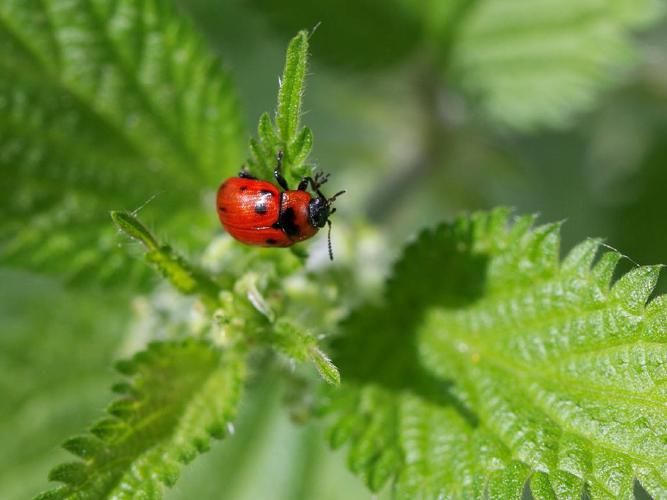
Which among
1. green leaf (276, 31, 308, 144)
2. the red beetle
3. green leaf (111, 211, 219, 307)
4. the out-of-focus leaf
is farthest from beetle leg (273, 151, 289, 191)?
the out-of-focus leaf

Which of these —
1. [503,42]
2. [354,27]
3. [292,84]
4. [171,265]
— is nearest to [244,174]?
[171,265]

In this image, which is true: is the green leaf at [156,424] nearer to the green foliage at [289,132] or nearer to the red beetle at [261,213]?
the red beetle at [261,213]

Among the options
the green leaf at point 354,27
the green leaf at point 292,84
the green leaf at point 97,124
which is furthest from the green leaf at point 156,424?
the green leaf at point 354,27

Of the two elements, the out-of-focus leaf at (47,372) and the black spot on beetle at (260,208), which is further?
the out-of-focus leaf at (47,372)

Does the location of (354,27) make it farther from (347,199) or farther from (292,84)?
(292,84)

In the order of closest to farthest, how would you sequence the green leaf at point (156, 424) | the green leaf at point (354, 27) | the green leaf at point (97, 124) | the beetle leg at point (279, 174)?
the green leaf at point (156, 424), the beetle leg at point (279, 174), the green leaf at point (97, 124), the green leaf at point (354, 27)

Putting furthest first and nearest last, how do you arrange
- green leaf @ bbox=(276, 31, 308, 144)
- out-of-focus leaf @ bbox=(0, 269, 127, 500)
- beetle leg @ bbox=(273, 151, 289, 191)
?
out-of-focus leaf @ bbox=(0, 269, 127, 500) < beetle leg @ bbox=(273, 151, 289, 191) < green leaf @ bbox=(276, 31, 308, 144)

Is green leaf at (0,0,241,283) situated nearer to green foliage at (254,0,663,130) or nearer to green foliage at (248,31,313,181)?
green foliage at (248,31,313,181)
